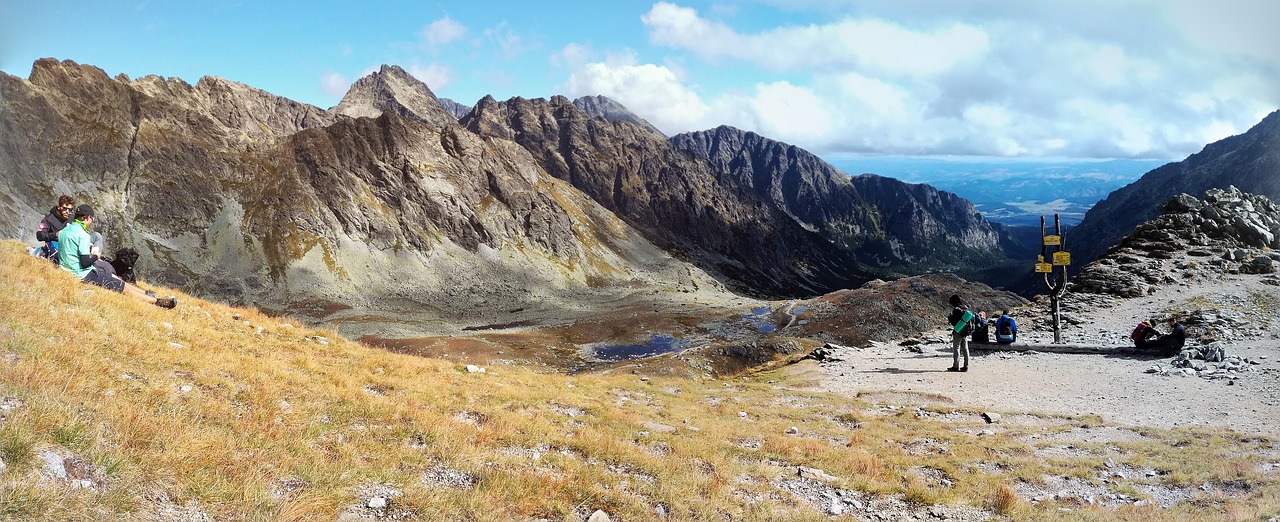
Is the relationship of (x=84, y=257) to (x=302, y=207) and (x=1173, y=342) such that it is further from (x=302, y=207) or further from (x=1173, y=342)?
(x=302, y=207)

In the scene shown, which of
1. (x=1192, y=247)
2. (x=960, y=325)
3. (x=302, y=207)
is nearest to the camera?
(x=960, y=325)

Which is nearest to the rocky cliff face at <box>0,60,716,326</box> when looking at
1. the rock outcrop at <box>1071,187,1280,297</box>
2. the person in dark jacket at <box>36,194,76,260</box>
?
the person in dark jacket at <box>36,194,76,260</box>

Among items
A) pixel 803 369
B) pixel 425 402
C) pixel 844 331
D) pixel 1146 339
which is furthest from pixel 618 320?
pixel 425 402

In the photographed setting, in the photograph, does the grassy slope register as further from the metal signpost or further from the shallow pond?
the shallow pond

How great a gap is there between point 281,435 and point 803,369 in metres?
23.0

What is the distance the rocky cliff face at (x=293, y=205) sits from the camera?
104625 millimetres

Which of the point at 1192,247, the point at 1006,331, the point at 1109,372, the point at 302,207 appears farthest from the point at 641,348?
the point at 302,207

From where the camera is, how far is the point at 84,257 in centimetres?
1460

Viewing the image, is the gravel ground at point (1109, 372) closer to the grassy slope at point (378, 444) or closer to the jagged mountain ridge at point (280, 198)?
the grassy slope at point (378, 444)

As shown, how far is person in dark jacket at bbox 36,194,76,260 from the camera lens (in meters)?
14.7

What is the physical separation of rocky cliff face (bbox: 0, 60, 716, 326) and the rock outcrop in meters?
92.1

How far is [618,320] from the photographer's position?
91.1 metres

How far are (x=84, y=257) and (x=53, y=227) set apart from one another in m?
1.58

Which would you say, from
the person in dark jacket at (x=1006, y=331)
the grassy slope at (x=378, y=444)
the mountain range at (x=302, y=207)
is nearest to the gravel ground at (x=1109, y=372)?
the person in dark jacket at (x=1006, y=331)
